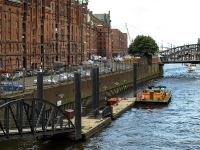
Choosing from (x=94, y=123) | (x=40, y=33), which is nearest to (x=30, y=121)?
(x=94, y=123)

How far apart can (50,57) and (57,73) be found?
4484 centimetres

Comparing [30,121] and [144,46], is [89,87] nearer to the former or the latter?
[30,121]

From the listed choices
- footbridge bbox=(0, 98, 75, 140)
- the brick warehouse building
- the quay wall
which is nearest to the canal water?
footbridge bbox=(0, 98, 75, 140)

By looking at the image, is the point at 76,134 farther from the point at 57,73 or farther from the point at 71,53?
the point at 71,53

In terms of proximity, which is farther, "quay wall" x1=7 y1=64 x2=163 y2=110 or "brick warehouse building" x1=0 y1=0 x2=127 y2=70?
"brick warehouse building" x1=0 y1=0 x2=127 y2=70

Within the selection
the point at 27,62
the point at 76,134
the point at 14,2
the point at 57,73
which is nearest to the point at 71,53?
the point at 27,62

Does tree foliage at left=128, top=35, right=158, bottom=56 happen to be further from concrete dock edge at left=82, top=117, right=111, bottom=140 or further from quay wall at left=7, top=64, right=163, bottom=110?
concrete dock edge at left=82, top=117, right=111, bottom=140

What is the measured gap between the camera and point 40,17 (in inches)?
4018

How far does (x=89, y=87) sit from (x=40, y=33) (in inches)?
1369

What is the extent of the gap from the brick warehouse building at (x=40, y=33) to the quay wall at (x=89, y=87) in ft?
65.8

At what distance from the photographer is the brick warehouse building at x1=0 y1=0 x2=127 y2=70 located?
273 ft

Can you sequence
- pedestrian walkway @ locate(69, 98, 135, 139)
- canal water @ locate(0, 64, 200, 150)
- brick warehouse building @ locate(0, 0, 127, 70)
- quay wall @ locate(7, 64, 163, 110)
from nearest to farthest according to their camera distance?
canal water @ locate(0, 64, 200, 150) → pedestrian walkway @ locate(69, 98, 135, 139) → quay wall @ locate(7, 64, 163, 110) → brick warehouse building @ locate(0, 0, 127, 70)

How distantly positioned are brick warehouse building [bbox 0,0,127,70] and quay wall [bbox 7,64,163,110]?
2005 cm

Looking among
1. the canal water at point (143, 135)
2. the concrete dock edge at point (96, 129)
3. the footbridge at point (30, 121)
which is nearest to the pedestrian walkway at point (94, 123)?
the concrete dock edge at point (96, 129)
